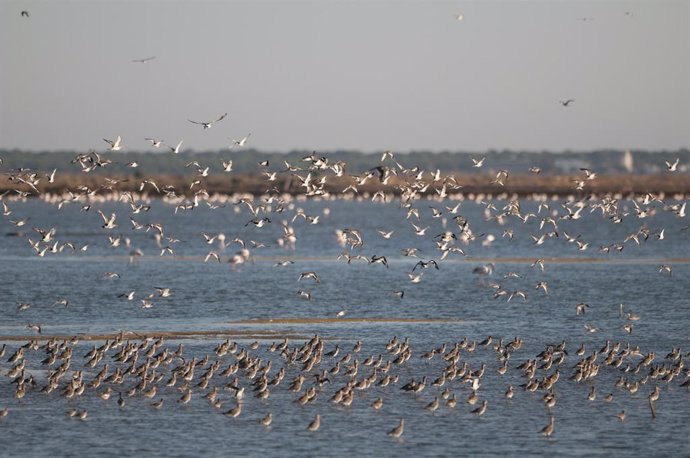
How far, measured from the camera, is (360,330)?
39531 mm

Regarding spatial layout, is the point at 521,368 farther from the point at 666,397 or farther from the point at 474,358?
the point at 666,397

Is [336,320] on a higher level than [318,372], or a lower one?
lower

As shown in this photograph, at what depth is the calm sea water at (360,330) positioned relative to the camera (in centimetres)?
2444

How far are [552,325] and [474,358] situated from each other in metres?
8.53

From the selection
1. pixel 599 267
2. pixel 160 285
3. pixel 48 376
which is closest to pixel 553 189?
pixel 599 267

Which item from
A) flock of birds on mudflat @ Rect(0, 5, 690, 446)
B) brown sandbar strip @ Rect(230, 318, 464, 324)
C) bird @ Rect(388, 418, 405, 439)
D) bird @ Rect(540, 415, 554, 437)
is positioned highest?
bird @ Rect(540, 415, 554, 437)

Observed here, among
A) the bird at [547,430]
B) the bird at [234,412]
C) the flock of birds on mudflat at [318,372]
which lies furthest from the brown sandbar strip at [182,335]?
the bird at [547,430]

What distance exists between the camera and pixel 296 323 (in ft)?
135

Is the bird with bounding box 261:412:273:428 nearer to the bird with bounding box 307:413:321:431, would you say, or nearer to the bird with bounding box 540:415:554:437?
the bird with bounding box 307:413:321:431

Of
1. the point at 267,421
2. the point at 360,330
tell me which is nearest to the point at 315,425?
the point at 267,421

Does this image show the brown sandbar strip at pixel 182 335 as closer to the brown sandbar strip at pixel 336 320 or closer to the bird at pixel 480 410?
the brown sandbar strip at pixel 336 320

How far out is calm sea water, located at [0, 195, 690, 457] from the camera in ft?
80.2

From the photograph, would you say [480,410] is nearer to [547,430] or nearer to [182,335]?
[547,430]

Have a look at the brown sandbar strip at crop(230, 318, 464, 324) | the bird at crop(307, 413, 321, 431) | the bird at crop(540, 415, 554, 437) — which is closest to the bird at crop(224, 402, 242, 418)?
the bird at crop(307, 413, 321, 431)
